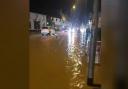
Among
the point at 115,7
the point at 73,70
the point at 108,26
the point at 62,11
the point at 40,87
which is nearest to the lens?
the point at 115,7

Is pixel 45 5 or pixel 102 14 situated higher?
pixel 45 5

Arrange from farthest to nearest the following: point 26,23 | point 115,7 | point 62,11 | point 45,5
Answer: point 62,11 < point 45,5 < point 26,23 < point 115,7

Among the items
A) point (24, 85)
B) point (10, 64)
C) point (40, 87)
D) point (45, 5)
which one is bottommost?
point (40, 87)

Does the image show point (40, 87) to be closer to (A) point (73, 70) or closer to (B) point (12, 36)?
(A) point (73, 70)

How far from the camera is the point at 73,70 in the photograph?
10594 millimetres

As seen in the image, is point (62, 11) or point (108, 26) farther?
point (62, 11)

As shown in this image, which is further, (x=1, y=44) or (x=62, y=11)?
(x=62, y=11)

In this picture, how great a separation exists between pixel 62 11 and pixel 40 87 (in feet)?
247

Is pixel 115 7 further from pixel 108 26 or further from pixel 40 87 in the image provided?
pixel 40 87

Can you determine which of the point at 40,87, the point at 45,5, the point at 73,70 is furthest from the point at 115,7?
the point at 45,5

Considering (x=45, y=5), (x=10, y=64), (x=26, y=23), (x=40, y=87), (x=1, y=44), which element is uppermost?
(x=45, y=5)

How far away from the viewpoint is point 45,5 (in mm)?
63125

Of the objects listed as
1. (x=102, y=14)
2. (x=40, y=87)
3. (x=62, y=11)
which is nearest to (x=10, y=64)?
(x=102, y=14)

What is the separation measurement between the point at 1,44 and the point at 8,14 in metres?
0.28
